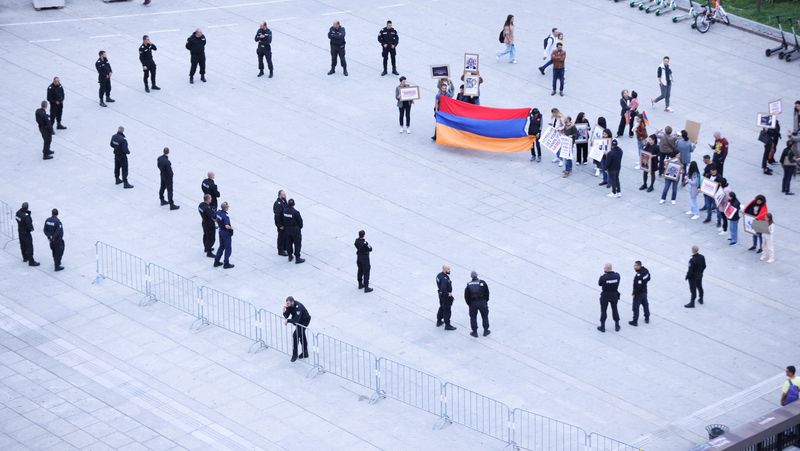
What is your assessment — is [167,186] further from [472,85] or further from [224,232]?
[472,85]

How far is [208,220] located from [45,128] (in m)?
6.94

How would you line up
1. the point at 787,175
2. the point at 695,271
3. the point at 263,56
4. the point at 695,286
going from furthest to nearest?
1. the point at 263,56
2. the point at 787,175
3. the point at 695,286
4. the point at 695,271

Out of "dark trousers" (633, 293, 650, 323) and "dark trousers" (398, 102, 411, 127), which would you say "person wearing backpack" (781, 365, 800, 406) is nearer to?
"dark trousers" (633, 293, 650, 323)

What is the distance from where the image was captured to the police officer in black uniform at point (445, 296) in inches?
1165

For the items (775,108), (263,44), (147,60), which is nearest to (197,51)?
(147,60)

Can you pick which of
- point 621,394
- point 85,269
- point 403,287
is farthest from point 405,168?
point 621,394

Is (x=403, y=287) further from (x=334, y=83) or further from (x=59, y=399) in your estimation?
(x=334, y=83)

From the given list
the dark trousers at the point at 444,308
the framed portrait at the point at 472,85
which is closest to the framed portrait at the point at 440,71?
the framed portrait at the point at 472,85

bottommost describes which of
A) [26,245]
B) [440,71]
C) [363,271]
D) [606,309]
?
[26,245]

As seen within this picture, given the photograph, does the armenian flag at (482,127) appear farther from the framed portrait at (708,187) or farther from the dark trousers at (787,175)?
the dark trousers at (787,175)

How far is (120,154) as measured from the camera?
35812 mm

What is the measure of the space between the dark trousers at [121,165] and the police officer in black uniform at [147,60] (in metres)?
5.46

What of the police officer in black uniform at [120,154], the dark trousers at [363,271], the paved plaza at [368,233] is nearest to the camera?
the paved plaza at [368,233]

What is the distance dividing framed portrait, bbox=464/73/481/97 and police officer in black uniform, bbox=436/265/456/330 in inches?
428
